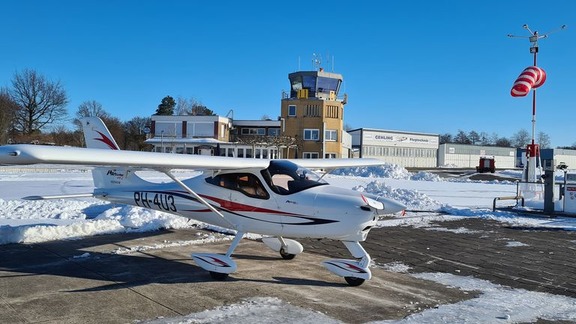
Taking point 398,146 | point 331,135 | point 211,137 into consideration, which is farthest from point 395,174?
point 398,146

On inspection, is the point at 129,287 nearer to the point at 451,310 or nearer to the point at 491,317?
the point at 451,310

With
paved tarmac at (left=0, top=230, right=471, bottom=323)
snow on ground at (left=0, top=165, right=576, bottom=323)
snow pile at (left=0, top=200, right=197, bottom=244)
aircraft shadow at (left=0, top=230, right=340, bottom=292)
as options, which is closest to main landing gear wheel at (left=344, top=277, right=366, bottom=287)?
paved tarmac at (left=0, top=230, right=471, bottom=323)

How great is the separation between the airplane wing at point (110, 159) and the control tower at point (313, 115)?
43172mm

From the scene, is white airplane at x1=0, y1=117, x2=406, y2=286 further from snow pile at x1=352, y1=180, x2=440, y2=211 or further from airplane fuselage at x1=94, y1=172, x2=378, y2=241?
snow pile at x1=352, y1=180, x2=440, y2=211

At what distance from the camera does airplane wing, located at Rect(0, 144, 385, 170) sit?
501cm

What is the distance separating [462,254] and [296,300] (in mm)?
4804

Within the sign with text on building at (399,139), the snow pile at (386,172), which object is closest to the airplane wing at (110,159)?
the snow pile at (386,172)

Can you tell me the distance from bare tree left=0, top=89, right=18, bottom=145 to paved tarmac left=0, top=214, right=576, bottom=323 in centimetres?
4642

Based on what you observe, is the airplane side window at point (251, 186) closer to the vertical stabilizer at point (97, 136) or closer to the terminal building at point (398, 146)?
the vertical stabilizer at point (97, 136)

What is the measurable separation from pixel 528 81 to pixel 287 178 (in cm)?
1703

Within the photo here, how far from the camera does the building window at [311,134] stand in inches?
2003

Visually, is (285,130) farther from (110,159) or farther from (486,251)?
(110,159)

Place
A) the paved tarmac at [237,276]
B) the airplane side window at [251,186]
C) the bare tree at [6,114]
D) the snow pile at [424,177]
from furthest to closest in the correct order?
the bare tree at [6,114] → the snow pile at [424,177] → the airplane side window at [251,186] → the paved tarmac at [237,276]

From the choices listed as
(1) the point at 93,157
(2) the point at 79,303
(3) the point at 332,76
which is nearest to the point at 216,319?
(2) the point at 79,303
